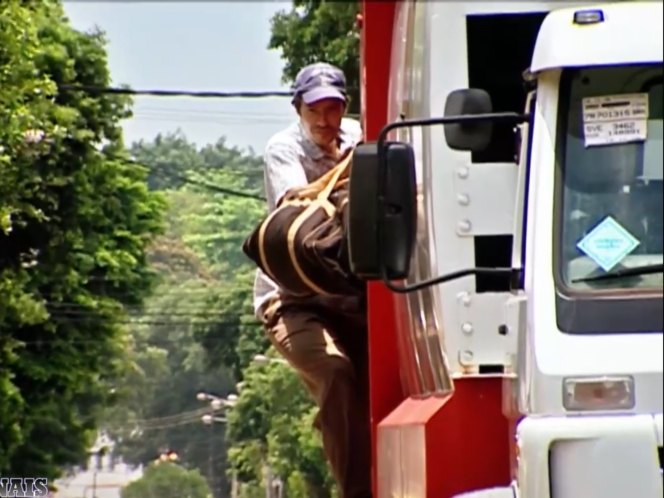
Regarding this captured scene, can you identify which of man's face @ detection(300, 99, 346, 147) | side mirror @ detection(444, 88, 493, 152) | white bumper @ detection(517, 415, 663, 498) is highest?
man's face @ detection(300, 99, 346, 147)

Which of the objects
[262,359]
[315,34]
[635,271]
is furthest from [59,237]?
[635,271]

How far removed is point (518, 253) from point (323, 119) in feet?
5.54

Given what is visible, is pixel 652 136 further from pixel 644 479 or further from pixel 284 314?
pixel 284 314

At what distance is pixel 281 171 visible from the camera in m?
5.86

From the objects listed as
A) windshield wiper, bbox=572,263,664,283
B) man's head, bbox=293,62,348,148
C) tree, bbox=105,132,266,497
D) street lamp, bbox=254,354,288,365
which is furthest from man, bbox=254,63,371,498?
tree, bbox=105,132,266,497

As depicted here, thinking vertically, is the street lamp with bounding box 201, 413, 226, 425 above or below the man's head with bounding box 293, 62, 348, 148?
below

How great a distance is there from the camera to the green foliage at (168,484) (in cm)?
711

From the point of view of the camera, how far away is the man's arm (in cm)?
580

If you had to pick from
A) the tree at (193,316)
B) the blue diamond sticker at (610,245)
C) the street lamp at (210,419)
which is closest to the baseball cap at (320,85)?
the blue diamond sticker at (610,245)

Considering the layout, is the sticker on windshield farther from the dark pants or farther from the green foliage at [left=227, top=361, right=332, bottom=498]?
the green foliage at [left=227, top=361, right=332, bottom=498]

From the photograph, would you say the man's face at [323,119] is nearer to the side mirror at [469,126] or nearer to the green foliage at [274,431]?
the green foliage at [274,431]

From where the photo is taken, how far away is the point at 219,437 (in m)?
8.44

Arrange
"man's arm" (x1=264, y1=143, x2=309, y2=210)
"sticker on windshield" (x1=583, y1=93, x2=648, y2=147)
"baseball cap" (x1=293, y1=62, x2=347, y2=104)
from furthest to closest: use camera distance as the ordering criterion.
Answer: "baseball cap" (x1=293, y1=62, x2=347, y2=104) → "man's arm" (x1=264, y1=143, x2=309, y2=210) → "sticker on windshield" (x1=583, y1=93, x2=648, y2=147)

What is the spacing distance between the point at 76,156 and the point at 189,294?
2662 millimetres
